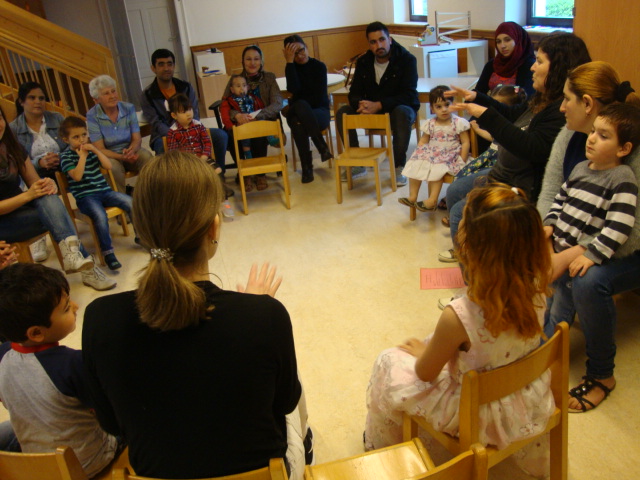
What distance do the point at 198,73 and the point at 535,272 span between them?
7.48 meters

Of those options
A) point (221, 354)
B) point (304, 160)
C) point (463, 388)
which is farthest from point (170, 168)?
→ point (304, 160)

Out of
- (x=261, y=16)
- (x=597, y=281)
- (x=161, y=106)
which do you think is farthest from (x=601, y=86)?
(x=261, y=16)

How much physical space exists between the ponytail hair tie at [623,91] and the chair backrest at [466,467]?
157 centimetres

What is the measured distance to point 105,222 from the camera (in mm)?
3328

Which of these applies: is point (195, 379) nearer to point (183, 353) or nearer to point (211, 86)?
point (183, 353)

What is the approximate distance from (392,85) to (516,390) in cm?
339

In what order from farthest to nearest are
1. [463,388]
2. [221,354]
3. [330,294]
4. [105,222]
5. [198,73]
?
[198,73]
[105,222]
[330,294]
[463,388]
[221,354]

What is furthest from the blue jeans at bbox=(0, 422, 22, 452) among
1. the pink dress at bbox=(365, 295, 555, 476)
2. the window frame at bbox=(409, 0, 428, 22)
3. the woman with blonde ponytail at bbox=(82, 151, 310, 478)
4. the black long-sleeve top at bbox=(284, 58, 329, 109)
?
the window frame at bbox=(409, 0, 428, 22)

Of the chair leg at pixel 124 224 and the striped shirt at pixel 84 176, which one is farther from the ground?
the striped shirt at pixel 84 176

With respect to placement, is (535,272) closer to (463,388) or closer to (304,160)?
(463,388)

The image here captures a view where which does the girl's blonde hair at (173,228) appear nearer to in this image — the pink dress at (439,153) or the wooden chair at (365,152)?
the pink dress at (439,153)

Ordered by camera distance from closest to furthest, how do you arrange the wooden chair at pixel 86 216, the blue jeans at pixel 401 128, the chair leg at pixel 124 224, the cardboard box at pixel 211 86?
the wooden chair at pixel 86 216, the chair leg at pixel 124 224, the blue jeans at pixel 401 128, the cardboard box at pixel 211 86

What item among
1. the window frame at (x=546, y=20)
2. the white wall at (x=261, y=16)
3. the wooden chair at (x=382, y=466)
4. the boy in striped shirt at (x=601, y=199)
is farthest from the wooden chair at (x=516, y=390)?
the white wall at (x=261, y=16)

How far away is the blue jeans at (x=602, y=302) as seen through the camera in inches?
76.8
